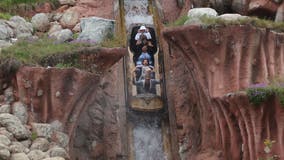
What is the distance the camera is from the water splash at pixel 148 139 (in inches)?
784

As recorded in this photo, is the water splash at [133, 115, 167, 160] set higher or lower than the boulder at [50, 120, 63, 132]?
lower

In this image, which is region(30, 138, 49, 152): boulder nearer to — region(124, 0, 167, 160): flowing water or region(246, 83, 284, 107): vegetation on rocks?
region(124, 0, 167, 160): flowing water

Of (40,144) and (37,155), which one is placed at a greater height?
(40,144)

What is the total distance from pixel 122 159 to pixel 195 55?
3.73 metres

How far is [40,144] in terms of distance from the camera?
15320mm

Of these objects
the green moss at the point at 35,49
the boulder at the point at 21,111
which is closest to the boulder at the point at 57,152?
the boulder at the point at 21,111

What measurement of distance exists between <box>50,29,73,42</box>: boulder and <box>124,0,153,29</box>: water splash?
11.3 feet

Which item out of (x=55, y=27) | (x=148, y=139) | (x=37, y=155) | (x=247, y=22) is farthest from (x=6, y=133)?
(x=55, y=27)

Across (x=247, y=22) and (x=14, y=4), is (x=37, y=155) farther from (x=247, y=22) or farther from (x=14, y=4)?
(x=14, y=4)

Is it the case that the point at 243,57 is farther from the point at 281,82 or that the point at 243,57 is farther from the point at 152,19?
the point at 152,19

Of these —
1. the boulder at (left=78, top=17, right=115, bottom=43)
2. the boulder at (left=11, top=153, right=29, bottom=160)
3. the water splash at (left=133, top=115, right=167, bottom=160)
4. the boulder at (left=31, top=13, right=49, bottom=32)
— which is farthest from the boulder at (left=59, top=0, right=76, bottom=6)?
the boulder at (left=11, top=153, right=29, bottom=160)

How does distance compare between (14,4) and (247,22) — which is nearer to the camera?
(247,22)

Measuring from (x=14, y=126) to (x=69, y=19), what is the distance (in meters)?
9.12

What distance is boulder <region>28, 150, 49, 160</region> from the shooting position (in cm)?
1474
